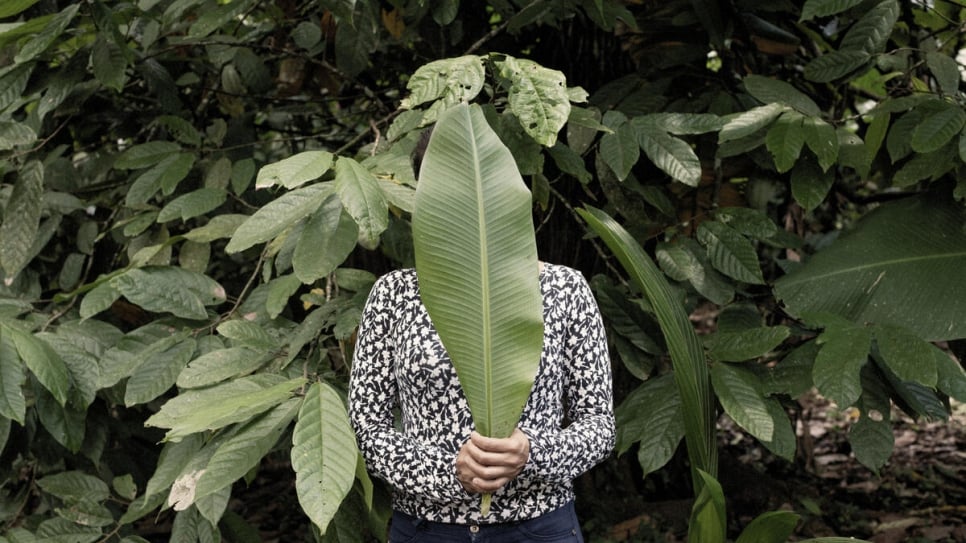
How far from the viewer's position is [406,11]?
2.54 meters

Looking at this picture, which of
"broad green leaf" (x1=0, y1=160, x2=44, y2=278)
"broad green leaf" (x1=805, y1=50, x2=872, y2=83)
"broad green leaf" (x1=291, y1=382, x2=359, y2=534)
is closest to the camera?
"broad green leaf" (x1=291, y1=382, x2=359, y2=534)

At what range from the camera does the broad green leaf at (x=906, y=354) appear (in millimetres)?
1763

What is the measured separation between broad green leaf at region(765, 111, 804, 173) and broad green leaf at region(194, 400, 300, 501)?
3.95 ft

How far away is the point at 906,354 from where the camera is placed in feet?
5.98

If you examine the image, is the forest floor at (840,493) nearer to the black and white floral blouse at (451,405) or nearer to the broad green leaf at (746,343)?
the broad green leaf at (746,343)

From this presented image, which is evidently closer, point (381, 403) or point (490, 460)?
point (490, 460)

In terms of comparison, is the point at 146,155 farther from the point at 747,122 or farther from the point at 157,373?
the point at 747,122

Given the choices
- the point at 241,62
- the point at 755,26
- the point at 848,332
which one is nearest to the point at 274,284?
the point at 241,62

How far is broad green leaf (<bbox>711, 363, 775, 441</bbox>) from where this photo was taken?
1.86 metres

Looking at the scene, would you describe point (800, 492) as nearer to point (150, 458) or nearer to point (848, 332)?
point (848, 332)

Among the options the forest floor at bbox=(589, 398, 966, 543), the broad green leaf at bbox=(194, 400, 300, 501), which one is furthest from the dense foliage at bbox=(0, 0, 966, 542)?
the forest floor at bbox=(589, 398, 966, 543)

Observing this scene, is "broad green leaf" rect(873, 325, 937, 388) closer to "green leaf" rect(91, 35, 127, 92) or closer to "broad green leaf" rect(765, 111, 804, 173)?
"broad green leaf" rect(765, 111, 804, 173)

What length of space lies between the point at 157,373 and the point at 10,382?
1.04 ft

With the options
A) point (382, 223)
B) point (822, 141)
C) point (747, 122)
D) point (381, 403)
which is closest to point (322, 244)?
point (382, 223)
